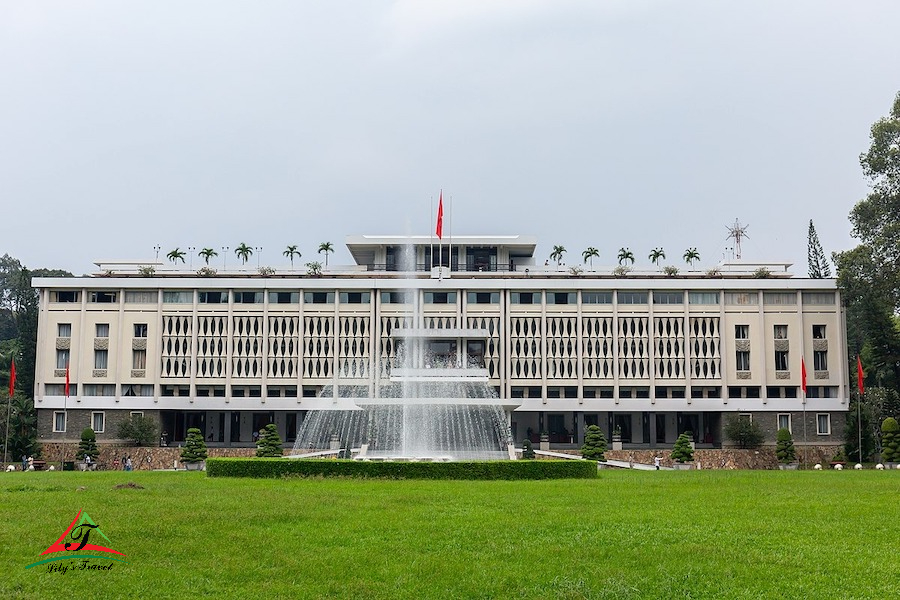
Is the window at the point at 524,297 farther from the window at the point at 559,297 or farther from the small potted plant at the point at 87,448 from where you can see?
the small potted plant at the point at 87,448

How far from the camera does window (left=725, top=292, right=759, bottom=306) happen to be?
59250 millimetres

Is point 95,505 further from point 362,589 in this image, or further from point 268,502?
point 362,589

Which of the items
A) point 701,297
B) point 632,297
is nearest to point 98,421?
point 632,297

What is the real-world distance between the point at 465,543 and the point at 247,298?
155ft

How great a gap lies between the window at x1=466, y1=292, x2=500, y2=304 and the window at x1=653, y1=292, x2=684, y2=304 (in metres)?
9.83

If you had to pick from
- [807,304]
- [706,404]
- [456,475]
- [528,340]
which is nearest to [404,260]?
[528,340]

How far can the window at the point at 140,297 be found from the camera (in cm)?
6022

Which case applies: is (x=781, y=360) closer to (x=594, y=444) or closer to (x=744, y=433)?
(x=744, y=433)

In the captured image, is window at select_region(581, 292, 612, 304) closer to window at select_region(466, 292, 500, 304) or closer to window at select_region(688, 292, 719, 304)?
window at select_region(688, 292, 719, 304)

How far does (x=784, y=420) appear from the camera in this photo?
5753 centimetres

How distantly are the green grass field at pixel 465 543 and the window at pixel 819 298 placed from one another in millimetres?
37451

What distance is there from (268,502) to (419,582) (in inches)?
338

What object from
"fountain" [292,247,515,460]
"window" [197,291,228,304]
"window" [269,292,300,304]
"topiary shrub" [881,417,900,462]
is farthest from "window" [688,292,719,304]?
"window" [197,291,228,304]

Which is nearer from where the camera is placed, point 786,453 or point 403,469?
point 403,469
